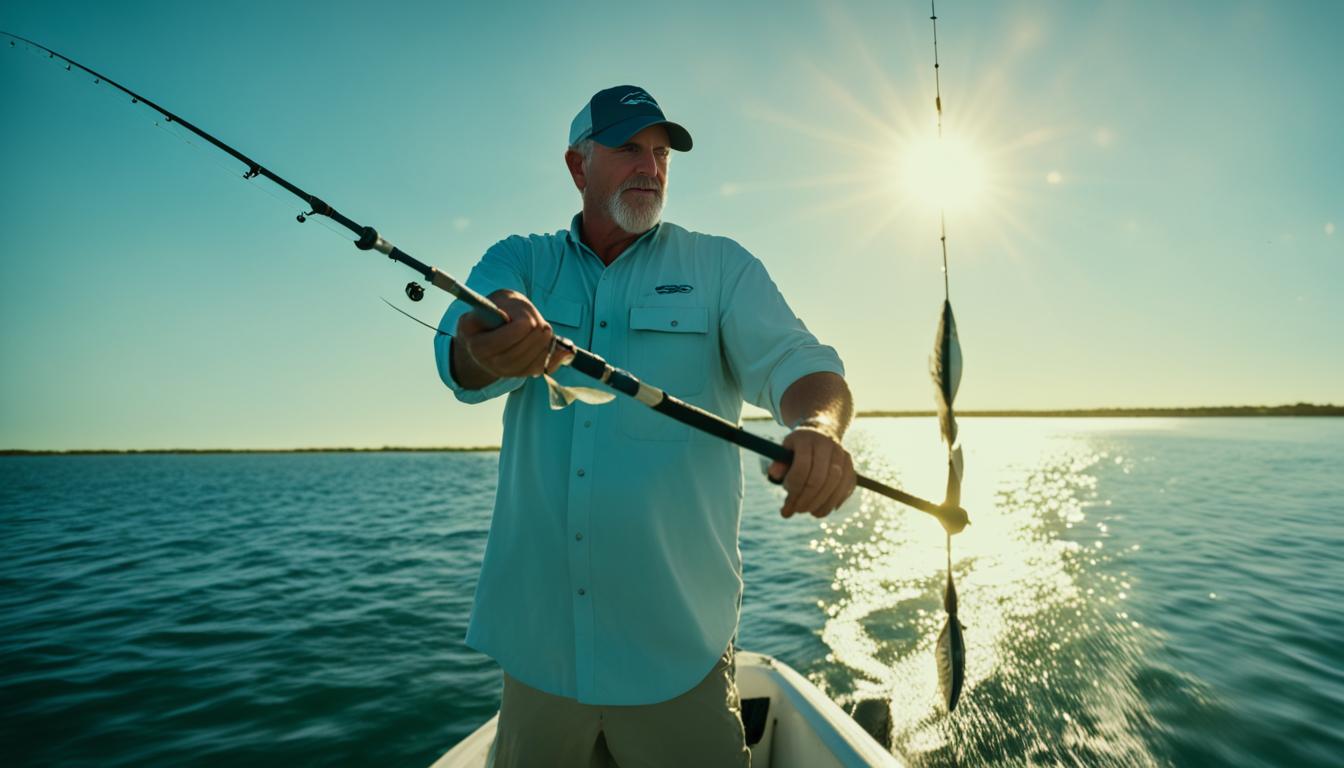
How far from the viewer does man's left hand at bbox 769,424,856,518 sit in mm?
1541

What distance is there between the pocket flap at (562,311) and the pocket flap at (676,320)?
1.02ft

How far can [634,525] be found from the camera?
2.27 m

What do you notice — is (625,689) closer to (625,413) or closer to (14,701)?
(625,413)

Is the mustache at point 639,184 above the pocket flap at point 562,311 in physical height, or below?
above

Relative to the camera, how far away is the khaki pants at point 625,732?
2311mm

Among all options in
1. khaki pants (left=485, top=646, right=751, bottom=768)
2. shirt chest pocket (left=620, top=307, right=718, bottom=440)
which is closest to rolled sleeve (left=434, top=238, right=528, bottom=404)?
shirt chest pocket (left=620, top=307, right=718, bottom=440)

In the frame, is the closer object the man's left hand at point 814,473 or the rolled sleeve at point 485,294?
the man's left hand at point 814,473

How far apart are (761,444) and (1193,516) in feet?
73.4

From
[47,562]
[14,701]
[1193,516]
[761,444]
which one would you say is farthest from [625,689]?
[1193,516]

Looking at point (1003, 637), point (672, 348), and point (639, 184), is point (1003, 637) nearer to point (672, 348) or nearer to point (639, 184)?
point (672, 348)

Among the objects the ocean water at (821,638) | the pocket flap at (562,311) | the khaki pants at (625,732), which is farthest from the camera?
the ocean water at (821,638)

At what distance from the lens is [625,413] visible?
93.5 inches

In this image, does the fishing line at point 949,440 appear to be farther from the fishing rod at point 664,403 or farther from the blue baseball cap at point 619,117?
the blue baseball cap at point 619,117

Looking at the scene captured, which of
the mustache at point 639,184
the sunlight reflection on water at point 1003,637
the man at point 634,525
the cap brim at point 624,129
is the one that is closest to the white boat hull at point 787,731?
the man at point 634,525
